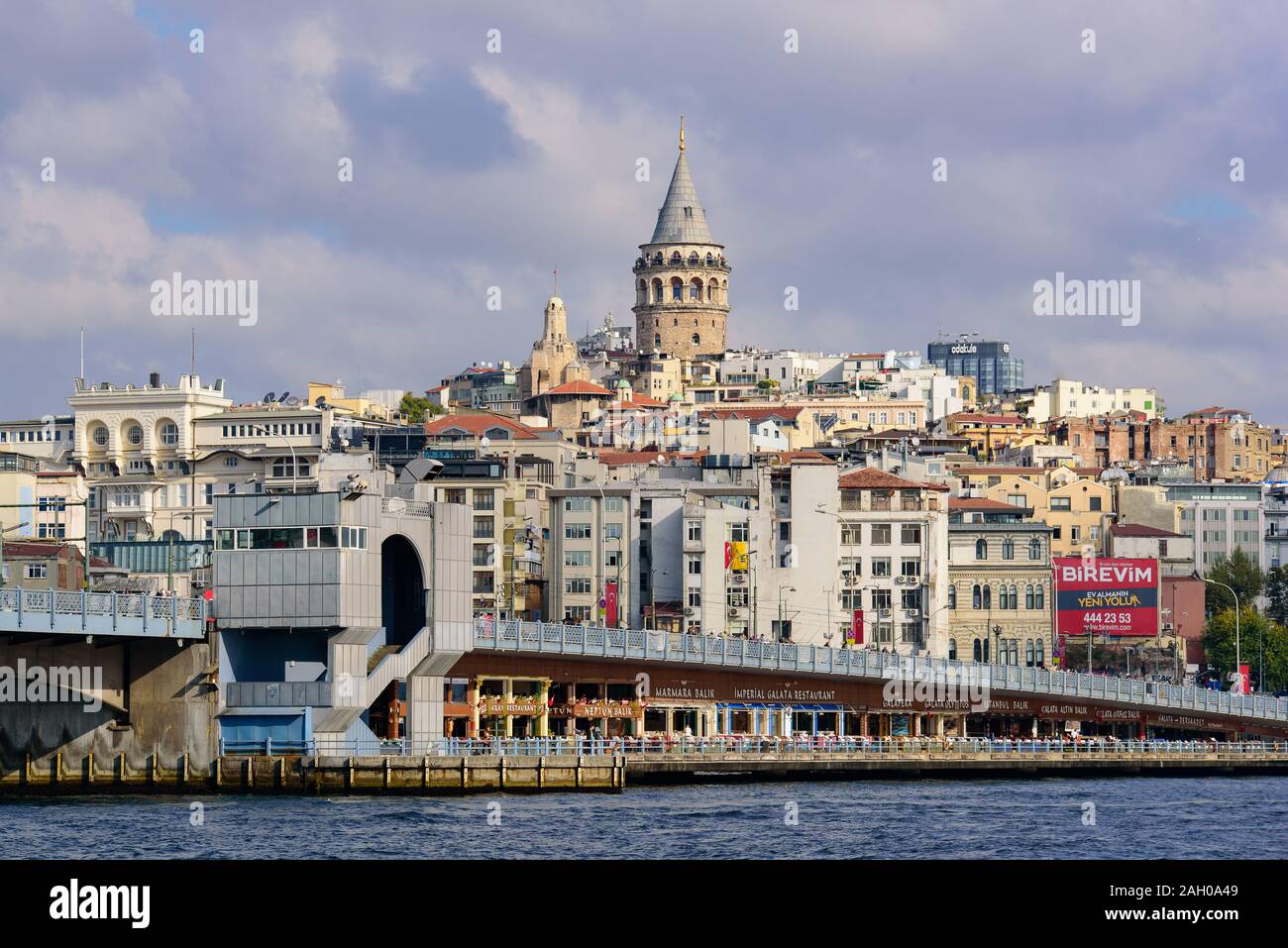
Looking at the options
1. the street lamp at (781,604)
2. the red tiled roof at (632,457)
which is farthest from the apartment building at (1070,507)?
the street lamp at (781,604)

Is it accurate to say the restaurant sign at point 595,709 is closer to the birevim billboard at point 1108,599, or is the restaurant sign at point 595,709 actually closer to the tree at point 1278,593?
the birevim billboard at point 1108,599

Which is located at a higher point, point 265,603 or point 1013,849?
point 265,603

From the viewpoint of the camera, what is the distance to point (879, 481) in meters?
122

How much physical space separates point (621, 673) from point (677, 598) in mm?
31822

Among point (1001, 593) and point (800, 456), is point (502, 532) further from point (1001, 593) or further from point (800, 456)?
point (800, 456)

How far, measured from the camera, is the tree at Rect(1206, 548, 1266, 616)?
13800 centimetres

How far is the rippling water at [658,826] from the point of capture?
1948 inches

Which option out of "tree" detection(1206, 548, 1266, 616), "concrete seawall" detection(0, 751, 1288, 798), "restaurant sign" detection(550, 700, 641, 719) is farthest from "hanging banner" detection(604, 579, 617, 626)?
"tree" detection(1206, 548, 1266, 616)

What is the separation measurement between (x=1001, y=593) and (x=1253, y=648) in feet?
48.3

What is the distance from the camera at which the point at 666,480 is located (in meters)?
126

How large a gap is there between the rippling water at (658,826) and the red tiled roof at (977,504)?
59258 millimetres

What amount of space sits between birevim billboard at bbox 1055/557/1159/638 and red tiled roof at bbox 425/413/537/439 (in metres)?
45.4
